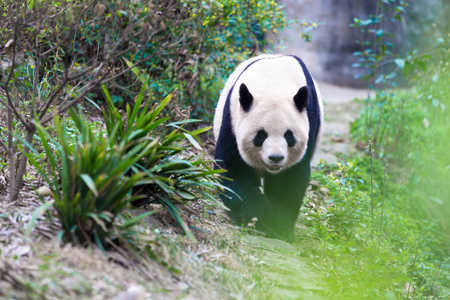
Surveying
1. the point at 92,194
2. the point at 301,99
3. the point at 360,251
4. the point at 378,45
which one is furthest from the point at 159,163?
the point at 378,45

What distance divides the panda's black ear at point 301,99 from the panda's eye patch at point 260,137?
0.39 meters

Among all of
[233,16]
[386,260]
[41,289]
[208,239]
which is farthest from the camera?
[233,16]

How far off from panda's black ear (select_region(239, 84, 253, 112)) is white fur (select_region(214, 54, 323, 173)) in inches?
1.5

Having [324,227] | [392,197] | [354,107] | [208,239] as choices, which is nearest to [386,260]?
[324,227]

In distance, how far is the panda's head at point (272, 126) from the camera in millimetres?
4348

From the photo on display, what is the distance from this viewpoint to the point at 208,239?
12.1 ft

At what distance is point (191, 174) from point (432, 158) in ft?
17.1

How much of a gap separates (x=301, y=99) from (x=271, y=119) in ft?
1.09

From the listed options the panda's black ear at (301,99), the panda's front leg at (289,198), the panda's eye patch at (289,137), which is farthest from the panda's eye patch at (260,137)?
the panda's front leg at (289,198)

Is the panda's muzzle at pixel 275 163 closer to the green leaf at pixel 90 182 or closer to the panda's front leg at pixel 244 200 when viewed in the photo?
the panda's front leg at pixel 244 200

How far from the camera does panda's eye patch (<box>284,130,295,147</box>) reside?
4.39m

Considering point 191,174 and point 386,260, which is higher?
point 191,174

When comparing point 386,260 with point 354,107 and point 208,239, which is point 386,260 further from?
point 354,107

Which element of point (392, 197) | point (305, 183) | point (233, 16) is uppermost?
point (233, 16)
